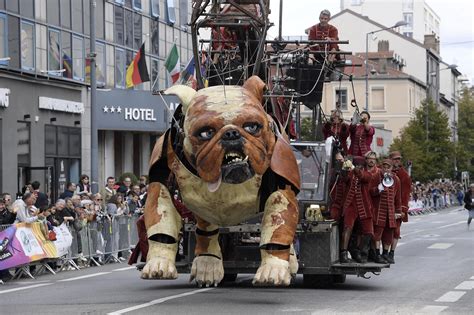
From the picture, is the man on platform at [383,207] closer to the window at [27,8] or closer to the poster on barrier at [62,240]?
the poster on barrier at [62,240]

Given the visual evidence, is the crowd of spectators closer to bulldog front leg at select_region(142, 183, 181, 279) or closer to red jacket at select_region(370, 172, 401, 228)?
red jacket at select_region(370, 172, 401, 228)

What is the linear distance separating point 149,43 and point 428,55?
58675 mm

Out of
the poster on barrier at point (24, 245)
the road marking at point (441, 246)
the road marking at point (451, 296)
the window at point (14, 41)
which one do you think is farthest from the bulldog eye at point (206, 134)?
the window at point (14, 41)

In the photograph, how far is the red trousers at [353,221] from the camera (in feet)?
55.5

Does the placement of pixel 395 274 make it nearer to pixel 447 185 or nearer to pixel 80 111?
pixel 80 111

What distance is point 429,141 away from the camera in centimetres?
8262

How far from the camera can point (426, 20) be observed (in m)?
128

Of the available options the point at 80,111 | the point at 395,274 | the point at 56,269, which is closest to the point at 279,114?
the point at 395,274

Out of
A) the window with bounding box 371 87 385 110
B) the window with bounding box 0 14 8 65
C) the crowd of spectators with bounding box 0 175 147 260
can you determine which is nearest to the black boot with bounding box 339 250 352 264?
the crowd of spectators with bounding box 0 175 147 260

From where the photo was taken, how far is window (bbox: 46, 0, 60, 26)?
37.6m

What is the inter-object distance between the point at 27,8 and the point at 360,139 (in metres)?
20.4

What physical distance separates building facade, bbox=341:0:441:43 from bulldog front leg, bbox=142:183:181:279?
95.1 metres

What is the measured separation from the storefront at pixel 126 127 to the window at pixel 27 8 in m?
6.05

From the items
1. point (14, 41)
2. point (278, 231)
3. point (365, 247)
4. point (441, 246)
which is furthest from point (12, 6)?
point (278, 231)
